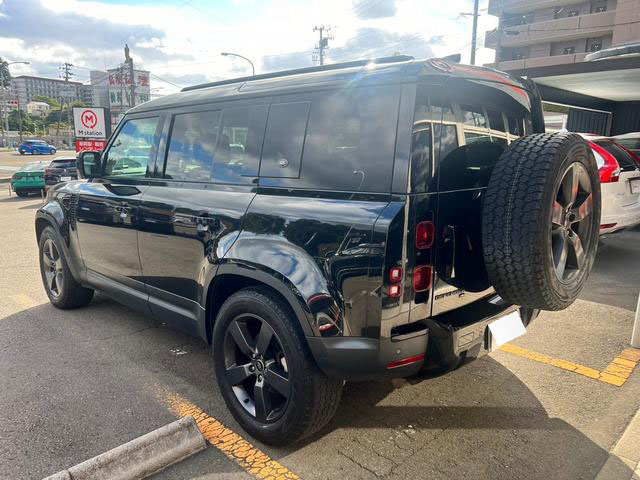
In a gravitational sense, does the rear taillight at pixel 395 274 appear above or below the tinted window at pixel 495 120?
below

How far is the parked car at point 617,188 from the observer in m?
5.96

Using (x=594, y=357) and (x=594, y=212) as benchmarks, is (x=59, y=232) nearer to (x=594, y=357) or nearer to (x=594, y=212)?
(x=594, y=212)

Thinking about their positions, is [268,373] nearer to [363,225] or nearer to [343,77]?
[363,225]

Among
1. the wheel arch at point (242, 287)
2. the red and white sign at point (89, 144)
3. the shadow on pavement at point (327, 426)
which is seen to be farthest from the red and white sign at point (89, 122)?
the wheel arch at point (242, 287)

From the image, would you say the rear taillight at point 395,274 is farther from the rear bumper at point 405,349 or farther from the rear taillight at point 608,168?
the rear taillight at point 608,168

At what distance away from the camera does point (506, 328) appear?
2.68 metres

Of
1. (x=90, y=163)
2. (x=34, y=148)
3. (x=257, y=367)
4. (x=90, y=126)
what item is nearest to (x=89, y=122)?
(x=90, y=126)

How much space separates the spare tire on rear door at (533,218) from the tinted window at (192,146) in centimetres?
177

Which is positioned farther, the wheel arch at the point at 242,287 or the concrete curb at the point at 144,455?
the wheel arch at the point at 242,287

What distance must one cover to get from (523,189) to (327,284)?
1.01 metres

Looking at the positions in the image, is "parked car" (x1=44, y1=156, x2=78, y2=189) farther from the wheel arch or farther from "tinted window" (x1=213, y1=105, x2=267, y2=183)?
the wheel arch

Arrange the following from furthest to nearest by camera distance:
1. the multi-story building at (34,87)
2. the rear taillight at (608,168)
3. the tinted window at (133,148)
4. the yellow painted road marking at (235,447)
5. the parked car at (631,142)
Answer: the multi-story building at (34,87)
the parked car at (631,142)
the rear taillight at (608,168)
the tinted window at (133,148)
the yellow painted road marking at (235,447)

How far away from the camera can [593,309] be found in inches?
189

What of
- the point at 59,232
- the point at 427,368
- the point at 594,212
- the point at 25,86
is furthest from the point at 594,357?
the point at 25,86
